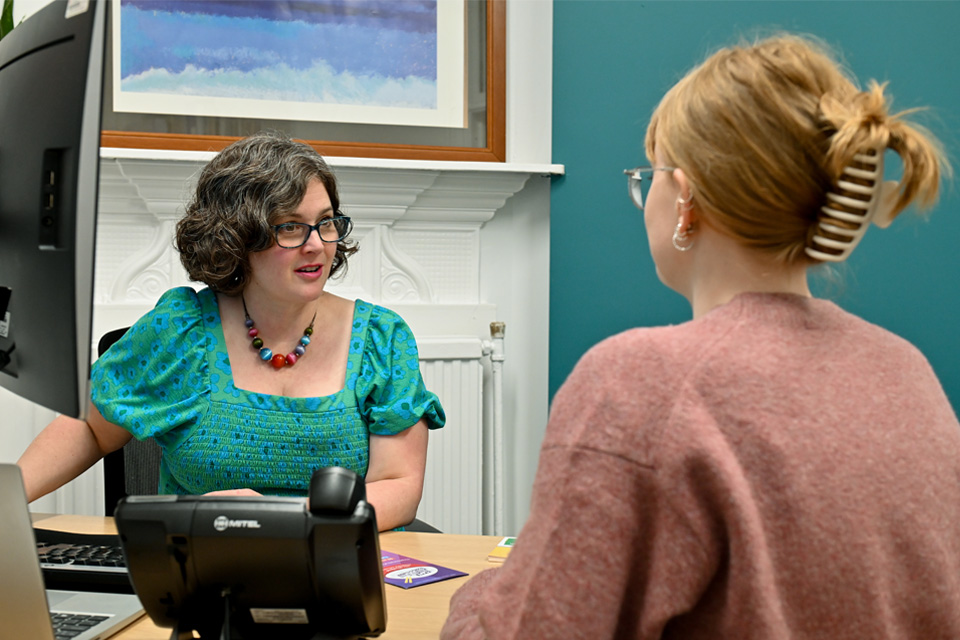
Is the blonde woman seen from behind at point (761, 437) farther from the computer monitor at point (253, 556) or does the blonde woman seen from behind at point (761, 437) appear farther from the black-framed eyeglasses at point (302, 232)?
the black-framed eyeglasses at point (302, 232)

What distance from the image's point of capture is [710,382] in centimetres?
65

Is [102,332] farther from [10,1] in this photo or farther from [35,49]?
[35,49]

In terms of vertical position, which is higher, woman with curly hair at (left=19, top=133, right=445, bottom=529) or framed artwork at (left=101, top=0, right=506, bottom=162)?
framed artwork at (left=101, top=0, right=506, bottom=162)

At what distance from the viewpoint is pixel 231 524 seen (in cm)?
75

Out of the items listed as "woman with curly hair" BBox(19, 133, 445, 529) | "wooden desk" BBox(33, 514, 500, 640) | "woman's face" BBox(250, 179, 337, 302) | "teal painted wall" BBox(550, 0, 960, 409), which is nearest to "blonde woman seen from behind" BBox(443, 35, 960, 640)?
"wooden desk" BBox(33, 514, 500, 640)

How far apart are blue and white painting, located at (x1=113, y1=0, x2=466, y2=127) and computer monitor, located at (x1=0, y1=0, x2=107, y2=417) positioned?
138cm

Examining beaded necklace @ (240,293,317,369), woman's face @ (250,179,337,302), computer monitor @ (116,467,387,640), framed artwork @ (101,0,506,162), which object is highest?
framed artwork @ (101,0,506,162)

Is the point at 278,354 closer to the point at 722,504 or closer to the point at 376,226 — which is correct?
the point at 376,226

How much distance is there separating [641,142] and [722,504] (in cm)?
171

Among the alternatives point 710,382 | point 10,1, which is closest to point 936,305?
point 710,382

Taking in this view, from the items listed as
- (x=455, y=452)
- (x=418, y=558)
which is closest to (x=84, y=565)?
(x=418, y=558)

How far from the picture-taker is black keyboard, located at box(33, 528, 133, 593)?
3.51 feet

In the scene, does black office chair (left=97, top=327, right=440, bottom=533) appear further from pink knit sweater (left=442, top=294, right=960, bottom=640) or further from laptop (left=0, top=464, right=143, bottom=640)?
pink knit sweater (left=442, top=294, right=960, bottom=640)

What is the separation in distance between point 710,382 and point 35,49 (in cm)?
72
